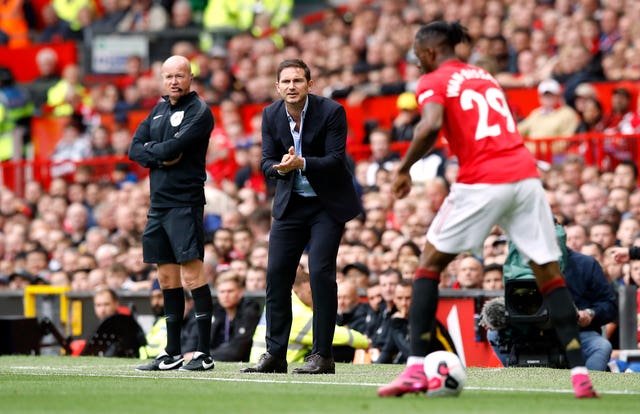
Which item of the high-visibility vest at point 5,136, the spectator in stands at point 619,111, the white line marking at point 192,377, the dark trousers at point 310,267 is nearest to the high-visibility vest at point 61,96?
the high-visibility vest at point 5,136

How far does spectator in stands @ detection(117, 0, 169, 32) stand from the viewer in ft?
85.3

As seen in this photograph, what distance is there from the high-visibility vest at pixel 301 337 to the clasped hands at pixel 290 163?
2554 mm

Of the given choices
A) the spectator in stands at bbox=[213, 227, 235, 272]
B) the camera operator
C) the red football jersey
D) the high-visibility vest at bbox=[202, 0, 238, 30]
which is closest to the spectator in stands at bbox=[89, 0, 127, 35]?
the high-visibility vest at bbox=[202, 0, 238, 30]

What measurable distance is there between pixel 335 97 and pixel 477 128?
1209 cm

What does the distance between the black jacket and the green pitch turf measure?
4.27 ft

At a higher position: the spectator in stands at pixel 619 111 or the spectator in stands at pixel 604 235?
the spectator in stands at pixel 619 111

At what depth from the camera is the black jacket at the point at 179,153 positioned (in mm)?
10531

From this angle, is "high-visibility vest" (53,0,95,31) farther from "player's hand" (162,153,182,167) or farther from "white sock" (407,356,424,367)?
"white sock" (407,356,424,367)

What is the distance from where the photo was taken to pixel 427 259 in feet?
26.8

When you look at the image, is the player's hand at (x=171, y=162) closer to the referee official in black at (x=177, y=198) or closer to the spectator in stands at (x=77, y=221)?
the referee official in black at (x=177, y=198)

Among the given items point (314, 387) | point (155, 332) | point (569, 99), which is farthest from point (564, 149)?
point (314, 387)

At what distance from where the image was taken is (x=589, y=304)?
11672 mm

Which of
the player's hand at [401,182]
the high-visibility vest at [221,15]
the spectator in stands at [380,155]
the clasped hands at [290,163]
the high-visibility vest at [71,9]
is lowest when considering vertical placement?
the player's hand at [401,182]

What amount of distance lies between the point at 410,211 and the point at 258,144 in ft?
11.8
